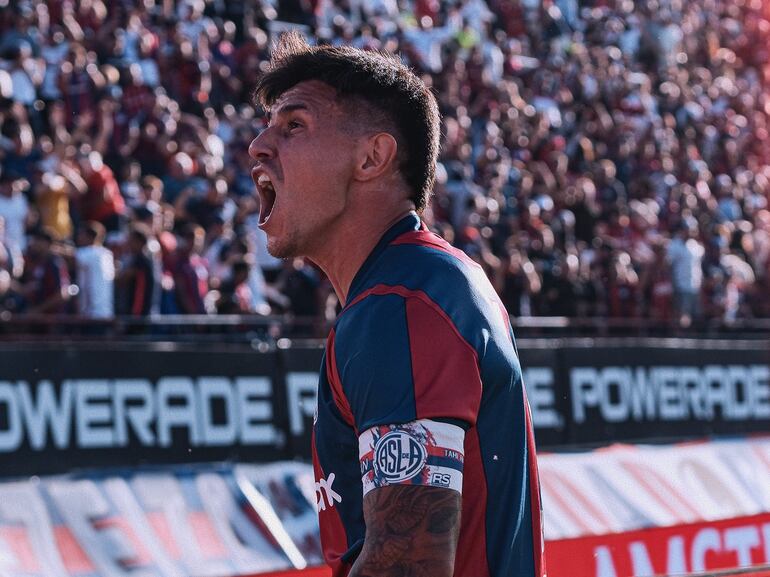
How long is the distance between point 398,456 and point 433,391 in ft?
0.40

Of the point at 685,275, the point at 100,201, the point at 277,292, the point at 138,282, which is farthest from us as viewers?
the point at 685,275

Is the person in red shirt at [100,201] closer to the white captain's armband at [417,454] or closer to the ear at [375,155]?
the ear at [375,155]

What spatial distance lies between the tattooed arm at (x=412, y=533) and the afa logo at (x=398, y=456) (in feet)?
0.08

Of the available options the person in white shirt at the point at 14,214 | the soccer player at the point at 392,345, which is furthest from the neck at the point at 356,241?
the person in white shirt at the point at 14,214

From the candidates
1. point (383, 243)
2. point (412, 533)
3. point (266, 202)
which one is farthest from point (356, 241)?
point (412, 533)

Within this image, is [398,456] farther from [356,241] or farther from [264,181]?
[264,181]

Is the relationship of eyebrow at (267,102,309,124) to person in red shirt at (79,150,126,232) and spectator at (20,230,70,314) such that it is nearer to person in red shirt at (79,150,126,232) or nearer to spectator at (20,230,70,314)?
spectator at (20,230,70,314)

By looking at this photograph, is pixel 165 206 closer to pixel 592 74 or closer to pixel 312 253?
pixel 312 253

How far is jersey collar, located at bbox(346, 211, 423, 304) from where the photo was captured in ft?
7.98

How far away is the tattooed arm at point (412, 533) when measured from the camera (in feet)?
7.00

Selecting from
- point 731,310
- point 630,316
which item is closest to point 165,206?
point 630,316

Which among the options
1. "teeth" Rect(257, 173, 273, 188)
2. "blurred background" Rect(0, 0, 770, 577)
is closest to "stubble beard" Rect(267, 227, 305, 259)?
"teeth" Rect(257, 173, 273, 188)

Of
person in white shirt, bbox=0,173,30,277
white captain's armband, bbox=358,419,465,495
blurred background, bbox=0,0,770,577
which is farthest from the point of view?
person in white shirt, bbox=0,173,30,277

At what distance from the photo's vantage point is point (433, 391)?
84.2 inches
